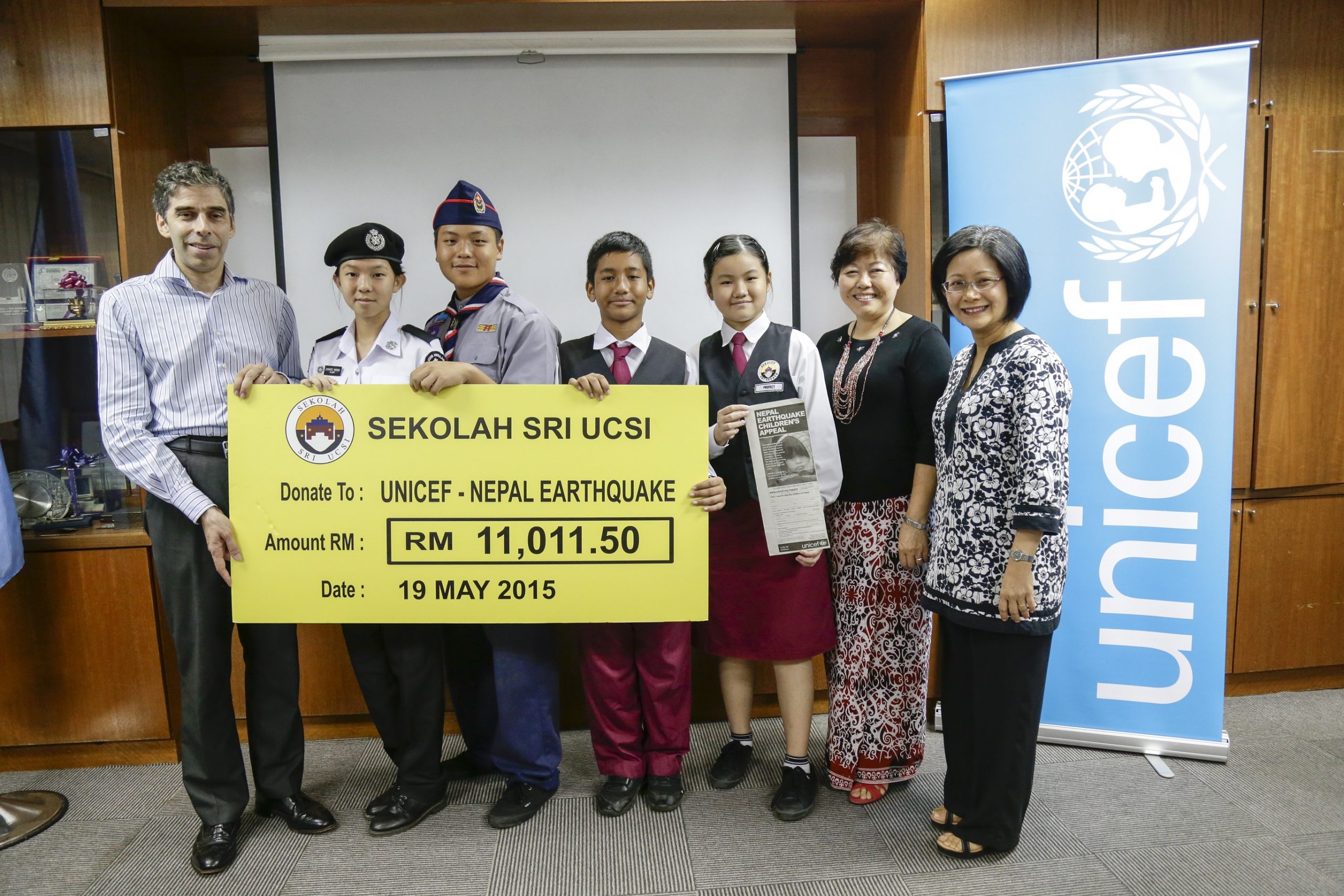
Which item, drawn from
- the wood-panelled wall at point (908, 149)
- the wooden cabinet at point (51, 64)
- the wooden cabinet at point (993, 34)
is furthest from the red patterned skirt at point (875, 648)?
the wooden cabinet at point (51, 64)

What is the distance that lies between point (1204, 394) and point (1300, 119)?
114 cm

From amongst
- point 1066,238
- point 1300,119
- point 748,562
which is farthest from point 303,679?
point 1300,119

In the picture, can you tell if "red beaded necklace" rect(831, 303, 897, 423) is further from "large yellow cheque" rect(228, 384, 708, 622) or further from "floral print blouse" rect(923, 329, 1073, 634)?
"large yellow cheque" rect(228, 384, 708, 622)

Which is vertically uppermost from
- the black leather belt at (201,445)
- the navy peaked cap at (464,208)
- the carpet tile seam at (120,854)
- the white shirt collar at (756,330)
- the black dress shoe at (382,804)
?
the navy peaked cap at (464,208)

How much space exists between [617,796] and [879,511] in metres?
1.07

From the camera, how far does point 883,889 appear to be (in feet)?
5.44

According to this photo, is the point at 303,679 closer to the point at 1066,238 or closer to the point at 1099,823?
the point at 1099,823

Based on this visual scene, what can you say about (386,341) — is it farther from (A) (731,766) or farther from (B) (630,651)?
(A) (731,766)

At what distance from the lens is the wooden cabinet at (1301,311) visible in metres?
2.40

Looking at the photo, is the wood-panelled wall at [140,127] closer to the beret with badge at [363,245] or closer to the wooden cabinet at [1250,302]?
the beret with badge at [363,245]

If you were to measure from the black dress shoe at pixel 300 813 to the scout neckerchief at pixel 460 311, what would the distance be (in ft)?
4.22

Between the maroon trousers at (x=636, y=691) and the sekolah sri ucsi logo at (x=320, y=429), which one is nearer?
the sekolah sri ucsi logo at (x=320, y=429)

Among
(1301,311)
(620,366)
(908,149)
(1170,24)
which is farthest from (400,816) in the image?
(1170,24)

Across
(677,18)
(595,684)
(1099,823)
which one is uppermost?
(677,18)
